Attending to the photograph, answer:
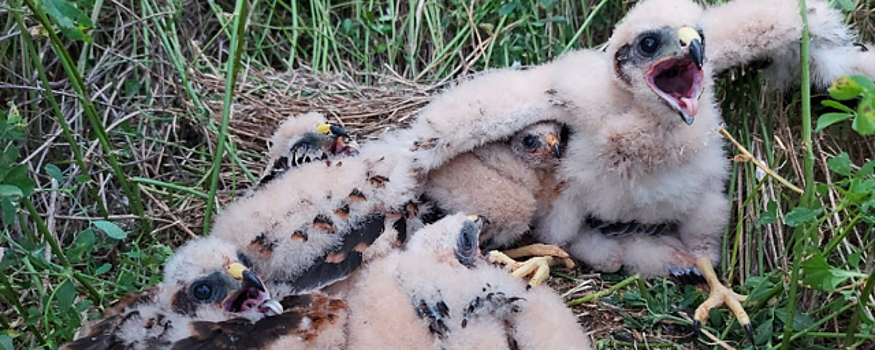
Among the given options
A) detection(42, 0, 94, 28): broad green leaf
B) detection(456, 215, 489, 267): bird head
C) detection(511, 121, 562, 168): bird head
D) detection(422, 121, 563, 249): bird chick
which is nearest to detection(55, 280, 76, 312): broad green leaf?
detection(42, 0, 94, 28): broad green leaf

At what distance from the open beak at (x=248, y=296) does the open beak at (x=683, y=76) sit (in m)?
1.29

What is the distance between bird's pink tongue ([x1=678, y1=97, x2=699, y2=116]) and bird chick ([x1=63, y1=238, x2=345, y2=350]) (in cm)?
115

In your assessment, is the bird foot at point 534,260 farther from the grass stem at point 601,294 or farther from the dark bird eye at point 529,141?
the dark bird eye at point 529,141

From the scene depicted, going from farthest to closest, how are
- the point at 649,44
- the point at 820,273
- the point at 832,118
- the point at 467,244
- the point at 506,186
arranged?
the point at 506,186 < the point at 649,44 < the point at 467,244 < the point at 820,273 < the point at 832,118

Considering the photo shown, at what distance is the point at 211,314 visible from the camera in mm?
2281

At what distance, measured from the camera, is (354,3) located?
175 inches

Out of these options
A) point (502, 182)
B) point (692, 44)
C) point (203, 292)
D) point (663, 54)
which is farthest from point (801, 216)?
point (203, 292)

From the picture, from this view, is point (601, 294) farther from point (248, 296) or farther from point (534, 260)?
point (248, 296)

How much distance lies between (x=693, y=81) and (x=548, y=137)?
49cm

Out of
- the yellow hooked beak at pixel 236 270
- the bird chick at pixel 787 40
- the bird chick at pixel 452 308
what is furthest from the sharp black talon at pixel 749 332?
the yellow hooked beak at pixel 236 270

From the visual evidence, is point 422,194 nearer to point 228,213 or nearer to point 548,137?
point 548,137

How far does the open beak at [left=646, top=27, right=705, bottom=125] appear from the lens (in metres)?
2.46

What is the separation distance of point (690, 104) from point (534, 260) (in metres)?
0.74

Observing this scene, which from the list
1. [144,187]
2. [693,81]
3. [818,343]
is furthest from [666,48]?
[144,187]
